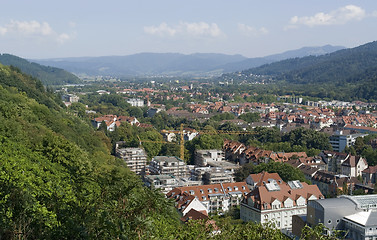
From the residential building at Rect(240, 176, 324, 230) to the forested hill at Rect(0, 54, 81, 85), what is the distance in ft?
235

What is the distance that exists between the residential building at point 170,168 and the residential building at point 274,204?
6.54 metres

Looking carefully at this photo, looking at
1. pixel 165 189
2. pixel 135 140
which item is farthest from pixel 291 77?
pixel 165 189

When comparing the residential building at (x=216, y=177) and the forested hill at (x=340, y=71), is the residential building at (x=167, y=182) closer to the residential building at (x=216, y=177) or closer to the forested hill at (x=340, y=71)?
the residential building at (x=216, y=177)

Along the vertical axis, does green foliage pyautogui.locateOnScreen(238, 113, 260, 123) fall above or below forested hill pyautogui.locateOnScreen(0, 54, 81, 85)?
below

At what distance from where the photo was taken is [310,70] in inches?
4124

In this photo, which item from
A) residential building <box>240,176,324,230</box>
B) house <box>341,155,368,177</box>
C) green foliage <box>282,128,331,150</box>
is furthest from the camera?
green foliage <box>282,128,331,150</box>

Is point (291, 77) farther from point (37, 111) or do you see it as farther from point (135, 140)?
point (37, 111)

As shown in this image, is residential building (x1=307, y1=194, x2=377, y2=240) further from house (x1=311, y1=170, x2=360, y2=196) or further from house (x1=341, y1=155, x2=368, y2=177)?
house (x1=341, y1=155, x2=368, y2=177)

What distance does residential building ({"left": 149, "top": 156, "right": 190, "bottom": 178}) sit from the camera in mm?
23031

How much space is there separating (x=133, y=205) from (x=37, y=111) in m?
15.3

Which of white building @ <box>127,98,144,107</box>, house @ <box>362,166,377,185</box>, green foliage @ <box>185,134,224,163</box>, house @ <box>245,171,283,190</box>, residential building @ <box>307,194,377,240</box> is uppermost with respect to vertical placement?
residential building @ <box>307,194,377,240</box>

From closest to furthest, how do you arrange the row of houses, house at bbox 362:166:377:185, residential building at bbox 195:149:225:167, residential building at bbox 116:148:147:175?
1. house at bbox 362:166:377:185
2. residential building at bbox 116:148:147:175
3. the row of houses
4. residential building at bbox 195:149:225:167

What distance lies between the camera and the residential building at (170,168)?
2303cm

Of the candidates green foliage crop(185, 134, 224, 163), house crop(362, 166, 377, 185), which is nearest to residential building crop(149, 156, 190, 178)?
green foliage crop(185, 134, 224, 163)
